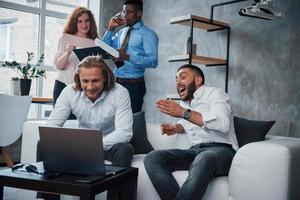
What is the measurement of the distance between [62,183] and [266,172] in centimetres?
96

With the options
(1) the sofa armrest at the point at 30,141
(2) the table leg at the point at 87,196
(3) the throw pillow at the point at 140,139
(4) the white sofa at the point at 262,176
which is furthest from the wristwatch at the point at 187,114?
(1) the sofa armrest at the point at 30,141

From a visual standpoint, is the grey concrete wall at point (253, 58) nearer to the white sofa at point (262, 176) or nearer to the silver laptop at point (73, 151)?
the white sofa at point (262, 176)

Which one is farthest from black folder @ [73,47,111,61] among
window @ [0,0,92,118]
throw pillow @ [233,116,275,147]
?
window @ [0,0,92,118]

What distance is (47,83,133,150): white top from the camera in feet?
7.41

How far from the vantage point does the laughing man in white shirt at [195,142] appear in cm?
193

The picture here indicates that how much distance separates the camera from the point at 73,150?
5.13ft

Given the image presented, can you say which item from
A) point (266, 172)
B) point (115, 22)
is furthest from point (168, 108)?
point (115, 22)

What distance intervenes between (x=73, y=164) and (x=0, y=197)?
13.2 inches

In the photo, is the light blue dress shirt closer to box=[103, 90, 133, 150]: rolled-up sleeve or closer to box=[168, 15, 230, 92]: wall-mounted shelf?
box=[103, 90, 133, 150]: rolled-up sleeve

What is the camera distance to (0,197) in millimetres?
1595

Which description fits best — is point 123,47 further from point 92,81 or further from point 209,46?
point 209,46

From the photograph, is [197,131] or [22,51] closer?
[197,131]

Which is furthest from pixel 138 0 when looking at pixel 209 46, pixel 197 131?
pixel 209 46

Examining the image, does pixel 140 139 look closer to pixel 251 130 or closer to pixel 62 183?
pixel 251 130
